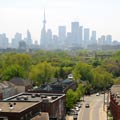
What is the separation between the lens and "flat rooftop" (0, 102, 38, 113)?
1270 inches

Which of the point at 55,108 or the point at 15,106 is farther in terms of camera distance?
the point at 55,108

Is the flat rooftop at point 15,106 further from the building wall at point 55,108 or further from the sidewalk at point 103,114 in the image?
the sidewalk at point 103,114

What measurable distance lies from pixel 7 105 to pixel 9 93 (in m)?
25.5

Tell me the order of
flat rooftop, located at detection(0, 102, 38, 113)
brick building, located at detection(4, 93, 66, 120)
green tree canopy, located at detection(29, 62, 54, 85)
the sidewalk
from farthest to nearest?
green tree canopy, located at detection(29, 62, 54, 85)
the sidewalk
brick building, located at detection(4, 93, 66, 120)
flat rooftop, located at detection(0, 102, 38, 113)

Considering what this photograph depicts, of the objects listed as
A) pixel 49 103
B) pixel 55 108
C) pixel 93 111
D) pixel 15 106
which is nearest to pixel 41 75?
pixel 93 111

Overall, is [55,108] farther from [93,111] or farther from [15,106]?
[93,111]

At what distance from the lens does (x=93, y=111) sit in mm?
52812

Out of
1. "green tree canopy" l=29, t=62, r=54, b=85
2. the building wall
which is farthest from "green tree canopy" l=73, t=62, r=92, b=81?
the building wall

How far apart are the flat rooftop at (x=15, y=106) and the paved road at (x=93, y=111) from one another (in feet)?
43.2

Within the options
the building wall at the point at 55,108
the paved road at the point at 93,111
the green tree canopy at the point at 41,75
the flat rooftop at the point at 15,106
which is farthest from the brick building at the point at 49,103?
the green tree canopy at the point at 41,75

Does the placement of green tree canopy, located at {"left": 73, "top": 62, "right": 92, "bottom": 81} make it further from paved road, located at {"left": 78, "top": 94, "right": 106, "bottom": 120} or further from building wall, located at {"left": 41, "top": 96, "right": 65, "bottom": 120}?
building wall, located at {"left": 41, "top": 96, "right": 65, "bottom": 120}

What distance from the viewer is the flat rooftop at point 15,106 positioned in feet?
A: 106

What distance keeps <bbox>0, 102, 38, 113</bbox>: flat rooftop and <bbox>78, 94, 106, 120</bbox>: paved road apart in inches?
518

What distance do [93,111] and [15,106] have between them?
67.8 feet
